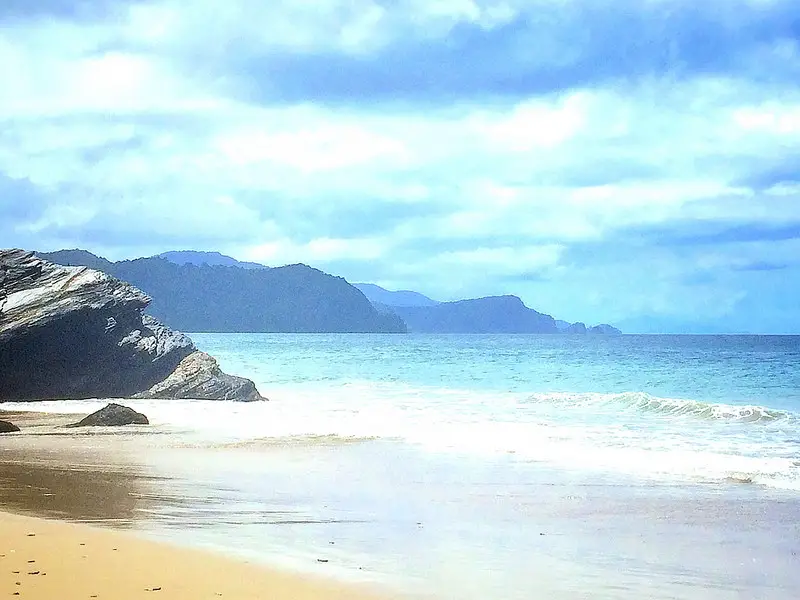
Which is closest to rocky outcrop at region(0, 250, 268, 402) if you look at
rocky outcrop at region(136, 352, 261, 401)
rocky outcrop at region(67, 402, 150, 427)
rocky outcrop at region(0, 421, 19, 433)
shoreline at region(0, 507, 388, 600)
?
rocky outcrop at region(136, 352, 261, 401)

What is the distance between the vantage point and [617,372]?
52750 mm

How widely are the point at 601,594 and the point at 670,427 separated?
14754mm

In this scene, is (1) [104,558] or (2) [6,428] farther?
(2) [6,428]

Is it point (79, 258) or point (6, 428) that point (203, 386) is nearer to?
point (6, 428)

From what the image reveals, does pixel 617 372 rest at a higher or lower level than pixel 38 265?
lower

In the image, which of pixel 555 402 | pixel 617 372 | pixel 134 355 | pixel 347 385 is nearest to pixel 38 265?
pixel 134 355

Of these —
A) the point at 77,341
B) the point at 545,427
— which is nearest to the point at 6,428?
the point at 545,427

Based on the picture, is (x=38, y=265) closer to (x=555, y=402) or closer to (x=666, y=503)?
(x=555, y=402)

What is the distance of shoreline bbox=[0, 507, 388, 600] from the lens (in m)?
A: 6.42

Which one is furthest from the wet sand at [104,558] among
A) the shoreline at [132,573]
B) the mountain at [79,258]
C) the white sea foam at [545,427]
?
the mountain at [79,258]

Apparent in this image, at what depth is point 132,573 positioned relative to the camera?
6902mm

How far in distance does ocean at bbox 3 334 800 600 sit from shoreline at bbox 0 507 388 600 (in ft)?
1.42

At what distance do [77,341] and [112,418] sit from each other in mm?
11979

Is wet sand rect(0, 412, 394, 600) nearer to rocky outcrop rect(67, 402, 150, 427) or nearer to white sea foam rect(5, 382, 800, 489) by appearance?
white sea foam rect(5, 382, 800, 489)
